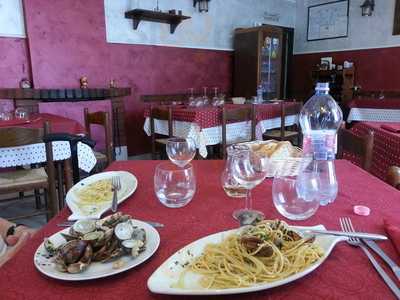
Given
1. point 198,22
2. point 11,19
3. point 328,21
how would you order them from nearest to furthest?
point 11,19
point 198,22
point 328,21

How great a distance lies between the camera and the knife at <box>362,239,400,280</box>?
575mm

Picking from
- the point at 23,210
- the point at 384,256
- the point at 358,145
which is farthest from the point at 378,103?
the point at 384,256

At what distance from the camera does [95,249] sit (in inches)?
24.6

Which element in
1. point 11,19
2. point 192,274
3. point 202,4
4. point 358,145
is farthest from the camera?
point 202,4

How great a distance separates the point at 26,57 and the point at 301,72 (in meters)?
5.00

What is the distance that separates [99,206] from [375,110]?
4.75 m

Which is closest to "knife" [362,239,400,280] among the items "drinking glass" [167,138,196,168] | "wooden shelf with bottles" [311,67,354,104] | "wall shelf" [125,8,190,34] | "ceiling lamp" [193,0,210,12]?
"drinking glass" [167,138,196,168]

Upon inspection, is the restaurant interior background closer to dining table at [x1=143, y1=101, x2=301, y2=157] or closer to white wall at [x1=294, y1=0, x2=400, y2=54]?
white wall at [x1=294, y1=0, x2=400, y2=54]

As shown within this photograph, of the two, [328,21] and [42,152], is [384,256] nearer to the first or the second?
[42,152]

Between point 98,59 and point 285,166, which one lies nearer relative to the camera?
point 285,166

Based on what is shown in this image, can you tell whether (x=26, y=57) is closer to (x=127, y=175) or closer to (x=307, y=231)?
(x=127, y=175)

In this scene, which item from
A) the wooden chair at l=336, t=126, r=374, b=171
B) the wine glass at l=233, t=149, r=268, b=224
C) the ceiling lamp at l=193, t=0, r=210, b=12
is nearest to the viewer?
the wine glass at l=233, t=149, r=268, b=224

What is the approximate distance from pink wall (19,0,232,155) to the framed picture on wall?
2.29 metres

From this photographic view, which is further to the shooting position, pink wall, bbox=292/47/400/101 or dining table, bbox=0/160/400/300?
pink wall, bbox=292/47/400/101
